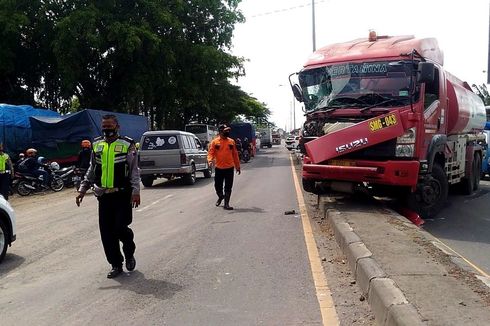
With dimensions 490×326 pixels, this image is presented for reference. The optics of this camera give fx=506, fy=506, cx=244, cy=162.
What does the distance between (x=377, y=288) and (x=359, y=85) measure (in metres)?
5.53

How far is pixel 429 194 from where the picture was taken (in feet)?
31.2

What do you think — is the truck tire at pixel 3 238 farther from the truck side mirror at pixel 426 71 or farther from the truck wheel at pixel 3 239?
the truck side mirror at pixel 426 71

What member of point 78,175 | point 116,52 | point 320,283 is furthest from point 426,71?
point 116,52

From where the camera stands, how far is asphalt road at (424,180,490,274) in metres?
7.18

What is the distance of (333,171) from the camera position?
9281 millimetres

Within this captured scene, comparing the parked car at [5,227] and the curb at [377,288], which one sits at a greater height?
the parked car at [5,227]

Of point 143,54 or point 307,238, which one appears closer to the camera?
point 307,238

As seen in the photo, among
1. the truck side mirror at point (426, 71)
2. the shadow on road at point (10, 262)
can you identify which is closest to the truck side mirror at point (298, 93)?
the truck side mirror at point (426, 71)

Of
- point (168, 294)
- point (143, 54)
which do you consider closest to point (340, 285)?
point (168, 294)

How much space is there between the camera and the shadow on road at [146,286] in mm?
5301

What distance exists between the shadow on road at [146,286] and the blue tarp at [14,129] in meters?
16.4

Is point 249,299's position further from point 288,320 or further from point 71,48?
point 71,48

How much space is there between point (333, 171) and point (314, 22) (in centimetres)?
2055

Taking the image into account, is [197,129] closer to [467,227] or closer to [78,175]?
[78,175]
